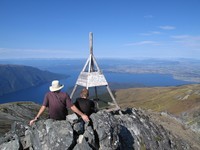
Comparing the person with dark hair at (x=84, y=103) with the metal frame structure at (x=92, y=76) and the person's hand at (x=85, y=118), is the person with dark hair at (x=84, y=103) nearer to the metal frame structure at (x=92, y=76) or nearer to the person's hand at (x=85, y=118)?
the person's hand at (x=85, y=118)

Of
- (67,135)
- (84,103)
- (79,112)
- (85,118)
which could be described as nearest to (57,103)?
(79,112)

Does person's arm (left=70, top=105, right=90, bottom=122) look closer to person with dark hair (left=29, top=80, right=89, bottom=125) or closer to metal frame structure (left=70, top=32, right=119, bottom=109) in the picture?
person with dark hair (left=29, top=80, right=89, bottom=125)

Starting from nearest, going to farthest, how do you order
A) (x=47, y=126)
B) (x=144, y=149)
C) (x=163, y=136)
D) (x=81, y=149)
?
(x=81, y=149) < (x=47, y=126) < (x=144, y=149) < (x=163, y=136)

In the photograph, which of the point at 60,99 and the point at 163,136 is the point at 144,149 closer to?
the point at 163,136

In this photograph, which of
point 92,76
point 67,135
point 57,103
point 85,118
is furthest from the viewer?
point 92,76

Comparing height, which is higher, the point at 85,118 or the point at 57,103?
the point at 57,103

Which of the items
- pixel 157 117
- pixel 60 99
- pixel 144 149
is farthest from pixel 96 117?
pixel 157 117

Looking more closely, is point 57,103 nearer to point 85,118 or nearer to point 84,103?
point 84,103

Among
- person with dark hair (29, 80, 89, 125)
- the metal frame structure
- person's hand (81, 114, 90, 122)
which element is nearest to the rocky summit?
person's hand (81, 114, 90, 122)

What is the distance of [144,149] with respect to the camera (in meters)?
19.6

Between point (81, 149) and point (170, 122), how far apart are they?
22.8 metres

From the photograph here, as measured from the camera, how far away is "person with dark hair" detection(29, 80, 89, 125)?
14984 mm

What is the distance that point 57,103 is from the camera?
1527 centimetres

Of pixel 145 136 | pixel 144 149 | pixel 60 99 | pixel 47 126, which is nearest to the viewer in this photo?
pixel 47 126
